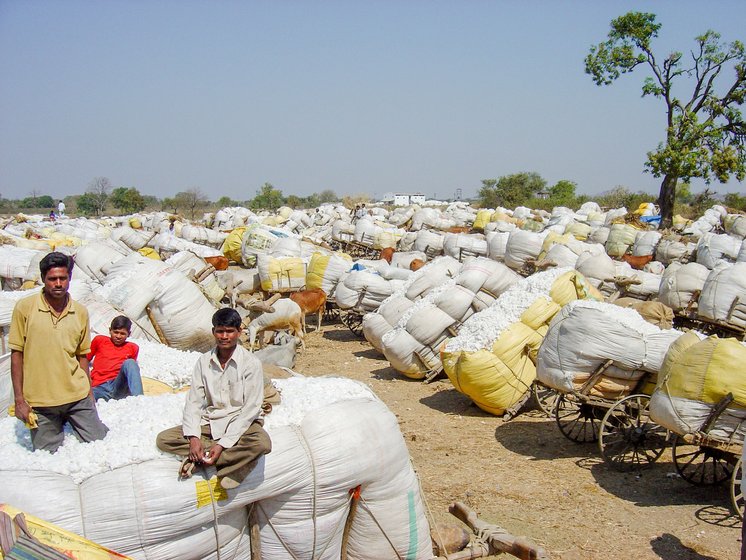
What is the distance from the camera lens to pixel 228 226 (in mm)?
34469

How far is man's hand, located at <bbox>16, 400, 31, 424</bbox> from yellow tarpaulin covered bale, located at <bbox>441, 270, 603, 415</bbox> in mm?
5207

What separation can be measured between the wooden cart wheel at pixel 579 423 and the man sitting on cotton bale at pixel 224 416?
14.0 ft

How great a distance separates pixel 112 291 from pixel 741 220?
18378 millimetres

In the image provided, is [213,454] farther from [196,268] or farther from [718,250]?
[718,250]

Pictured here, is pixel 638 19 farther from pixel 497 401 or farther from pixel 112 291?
pixel 112 291

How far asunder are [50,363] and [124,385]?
1.61m

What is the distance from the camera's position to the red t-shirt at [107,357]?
17.1 ft

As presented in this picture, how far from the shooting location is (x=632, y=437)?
6496mm

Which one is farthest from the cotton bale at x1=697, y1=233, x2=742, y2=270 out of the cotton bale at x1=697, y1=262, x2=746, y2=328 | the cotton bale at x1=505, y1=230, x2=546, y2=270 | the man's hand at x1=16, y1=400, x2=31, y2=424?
the man's hand at x1=16, y1=400, x2=31, y2=424

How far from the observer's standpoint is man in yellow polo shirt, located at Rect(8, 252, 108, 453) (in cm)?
353

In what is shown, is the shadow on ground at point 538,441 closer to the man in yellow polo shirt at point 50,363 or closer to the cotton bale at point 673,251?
the man in yellow polo shirt at point 50,363

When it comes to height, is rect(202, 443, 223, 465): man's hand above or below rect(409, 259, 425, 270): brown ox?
above

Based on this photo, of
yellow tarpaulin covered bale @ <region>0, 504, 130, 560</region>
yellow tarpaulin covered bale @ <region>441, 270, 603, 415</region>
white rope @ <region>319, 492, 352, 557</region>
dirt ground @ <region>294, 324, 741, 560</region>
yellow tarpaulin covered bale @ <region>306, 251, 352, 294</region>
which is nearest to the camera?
yellow tarpaulin covered bale @ <region>0, 504, 130, 560</region>

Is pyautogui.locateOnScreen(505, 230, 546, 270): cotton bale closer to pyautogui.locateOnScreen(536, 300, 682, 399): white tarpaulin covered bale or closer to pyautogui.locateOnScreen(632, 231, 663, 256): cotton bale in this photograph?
pyautogui.locateOnScreen(632, 231, 663, 256): cotton bale
